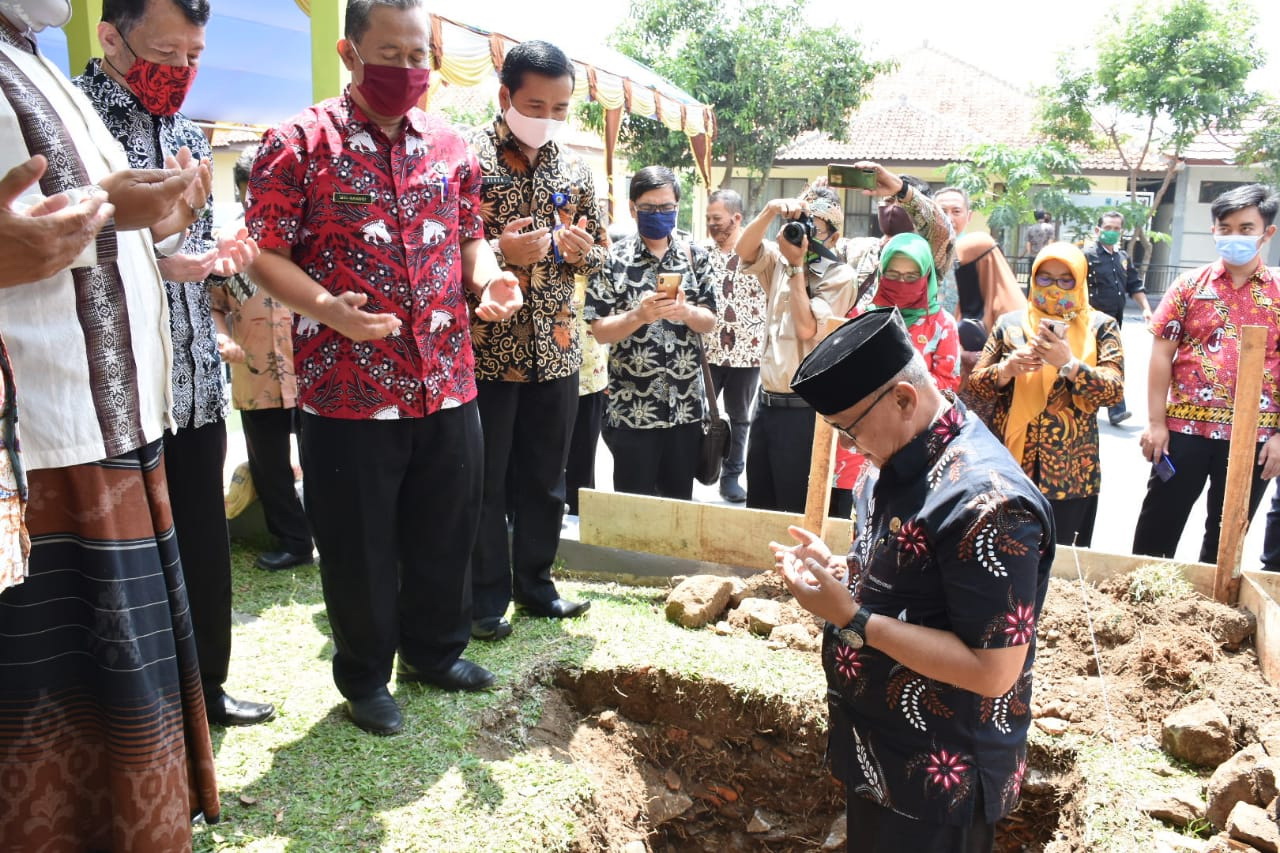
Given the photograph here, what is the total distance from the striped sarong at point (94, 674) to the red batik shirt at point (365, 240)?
0.76 meters

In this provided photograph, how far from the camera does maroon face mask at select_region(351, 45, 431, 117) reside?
2.86m

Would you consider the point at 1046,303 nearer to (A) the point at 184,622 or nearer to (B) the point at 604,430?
(B) the point at 604,430

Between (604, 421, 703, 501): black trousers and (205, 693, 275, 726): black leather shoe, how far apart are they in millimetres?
2242

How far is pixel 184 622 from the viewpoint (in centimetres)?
233

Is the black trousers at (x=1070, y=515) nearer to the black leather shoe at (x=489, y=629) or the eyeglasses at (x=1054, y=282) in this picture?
the eyeglasses at (x=1054, y=282)

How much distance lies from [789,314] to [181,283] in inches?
113

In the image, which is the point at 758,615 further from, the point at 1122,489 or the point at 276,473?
the point at 1122,489

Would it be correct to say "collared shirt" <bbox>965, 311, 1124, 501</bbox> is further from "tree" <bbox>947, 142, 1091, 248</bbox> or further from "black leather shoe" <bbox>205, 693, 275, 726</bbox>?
"tree" <bbox>947, 142, 1091, 248</bbox>

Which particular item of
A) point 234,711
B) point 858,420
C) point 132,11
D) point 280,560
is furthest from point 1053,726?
point 132,11

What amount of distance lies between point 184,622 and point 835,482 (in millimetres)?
3286

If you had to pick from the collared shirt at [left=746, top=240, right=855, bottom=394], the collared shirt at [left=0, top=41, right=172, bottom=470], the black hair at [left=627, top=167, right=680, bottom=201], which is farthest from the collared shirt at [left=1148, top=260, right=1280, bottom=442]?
the collared shirt at [left=0, top=41, right=172, bottom=470]

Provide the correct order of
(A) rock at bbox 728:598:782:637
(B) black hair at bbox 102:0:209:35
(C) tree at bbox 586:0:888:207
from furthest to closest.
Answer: (C) tree at bbox 586:0:888:207, (A) rock at bbox 728:598:782:637, (B) black hair at bbox 102:0:209:35

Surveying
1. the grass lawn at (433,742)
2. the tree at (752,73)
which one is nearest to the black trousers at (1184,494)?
the grass lawn at (433,742)

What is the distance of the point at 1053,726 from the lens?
3.49m
